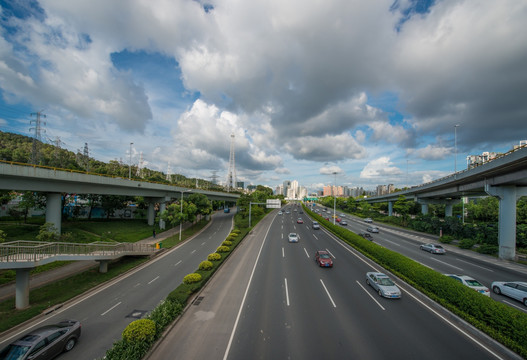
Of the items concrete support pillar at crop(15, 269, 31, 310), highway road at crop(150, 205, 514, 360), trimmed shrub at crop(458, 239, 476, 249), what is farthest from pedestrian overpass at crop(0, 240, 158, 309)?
trimmed shrub at crop(458, 239, 476, 249)

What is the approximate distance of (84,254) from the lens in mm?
19359

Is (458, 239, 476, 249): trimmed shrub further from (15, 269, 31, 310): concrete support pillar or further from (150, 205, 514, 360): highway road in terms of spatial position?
(15, 269, 31, 310): concrete support pillar

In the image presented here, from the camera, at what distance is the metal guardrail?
1458cm

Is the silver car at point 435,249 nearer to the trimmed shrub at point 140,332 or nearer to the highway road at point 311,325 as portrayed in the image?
the highway road at point 311,325

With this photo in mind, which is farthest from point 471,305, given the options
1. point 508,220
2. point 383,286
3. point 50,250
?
point 50,250

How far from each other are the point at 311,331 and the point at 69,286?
20.9 m

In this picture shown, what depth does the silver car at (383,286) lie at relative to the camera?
49.2ft

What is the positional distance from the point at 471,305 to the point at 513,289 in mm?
7732

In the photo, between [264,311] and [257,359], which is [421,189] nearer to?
[264,311]

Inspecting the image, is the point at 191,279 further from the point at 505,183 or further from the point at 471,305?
the point at 505,183

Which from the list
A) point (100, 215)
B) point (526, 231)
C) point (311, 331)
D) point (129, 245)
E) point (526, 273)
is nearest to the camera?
point (311, 331)

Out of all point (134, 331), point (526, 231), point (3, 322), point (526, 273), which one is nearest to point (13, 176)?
point (3, 322)

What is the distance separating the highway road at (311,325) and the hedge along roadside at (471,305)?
642mm

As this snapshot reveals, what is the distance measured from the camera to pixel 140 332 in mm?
9734
